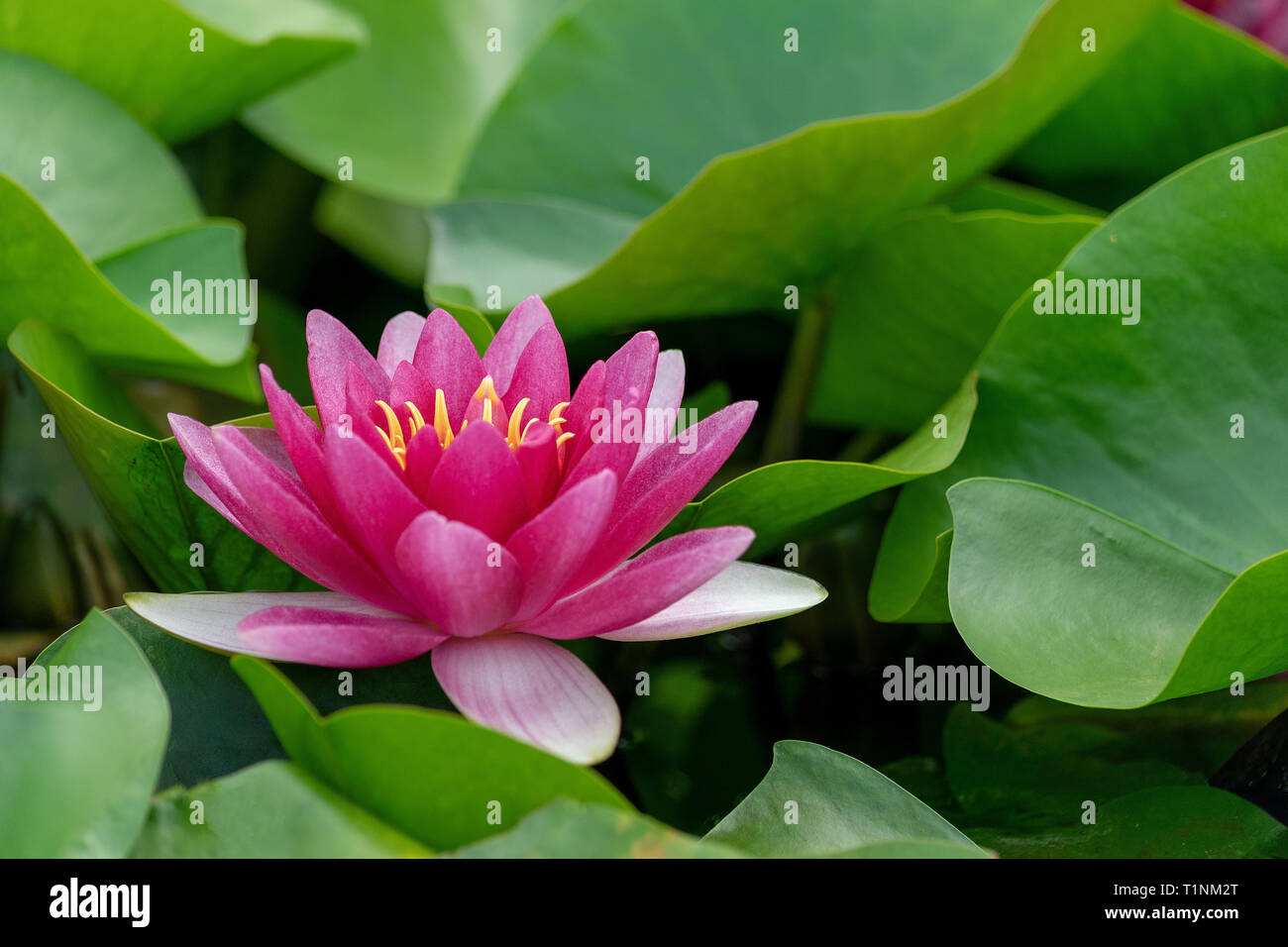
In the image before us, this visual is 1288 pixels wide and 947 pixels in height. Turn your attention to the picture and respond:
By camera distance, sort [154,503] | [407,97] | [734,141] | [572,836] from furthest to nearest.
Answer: [407,97], [734,141], [154,503], [572,836]

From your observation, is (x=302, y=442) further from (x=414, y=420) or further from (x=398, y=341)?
(x=398, y=341)

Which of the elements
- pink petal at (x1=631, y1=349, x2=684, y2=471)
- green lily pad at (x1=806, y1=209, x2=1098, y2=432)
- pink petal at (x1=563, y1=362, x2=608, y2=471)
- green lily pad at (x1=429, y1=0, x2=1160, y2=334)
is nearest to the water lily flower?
green lily pad at (x1=429, y1=0, x2=1160, y2=334)

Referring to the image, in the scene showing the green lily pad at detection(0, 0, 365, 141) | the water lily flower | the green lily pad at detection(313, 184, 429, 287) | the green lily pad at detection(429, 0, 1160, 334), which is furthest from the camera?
the green lily pad at detection(313, 184, 429, 287)

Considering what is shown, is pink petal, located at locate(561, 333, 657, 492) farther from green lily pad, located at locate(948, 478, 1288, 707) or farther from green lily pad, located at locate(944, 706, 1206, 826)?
green lily pad, located at locate(944, 706, 1206, 826)

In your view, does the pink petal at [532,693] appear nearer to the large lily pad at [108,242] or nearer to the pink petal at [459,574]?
the pink petal at [459,574]

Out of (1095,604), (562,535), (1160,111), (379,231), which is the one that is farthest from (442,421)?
(1160,111)

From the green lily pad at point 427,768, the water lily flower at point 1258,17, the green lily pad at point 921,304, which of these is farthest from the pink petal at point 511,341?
the water lily flower at point 1258,17
